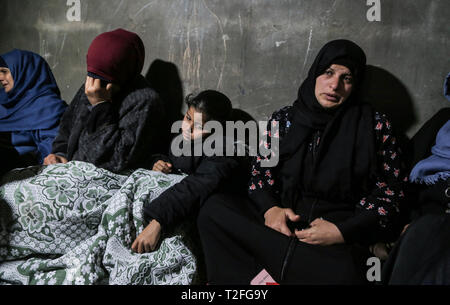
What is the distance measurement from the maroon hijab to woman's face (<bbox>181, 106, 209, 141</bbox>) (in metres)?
0.48

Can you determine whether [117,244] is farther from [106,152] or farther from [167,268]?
[106,152]

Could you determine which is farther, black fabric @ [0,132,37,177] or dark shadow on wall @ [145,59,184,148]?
dark shadow on wall @ [145,59,184,148]

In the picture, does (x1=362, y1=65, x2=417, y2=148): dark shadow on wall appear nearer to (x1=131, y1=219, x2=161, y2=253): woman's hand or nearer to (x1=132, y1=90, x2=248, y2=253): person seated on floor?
(x1=132, y1=90, x2=248, y2=253): person seated on floor

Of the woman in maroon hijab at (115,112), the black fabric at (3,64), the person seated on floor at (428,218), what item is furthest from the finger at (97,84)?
the person seated on floor at (428,218)

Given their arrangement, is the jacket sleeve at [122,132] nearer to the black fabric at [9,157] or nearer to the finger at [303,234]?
the black fabric at [9,157]

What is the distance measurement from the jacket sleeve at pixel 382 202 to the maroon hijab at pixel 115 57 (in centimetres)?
133

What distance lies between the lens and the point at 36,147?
2189mm

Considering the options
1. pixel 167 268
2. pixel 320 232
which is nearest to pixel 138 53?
pixel 167 268

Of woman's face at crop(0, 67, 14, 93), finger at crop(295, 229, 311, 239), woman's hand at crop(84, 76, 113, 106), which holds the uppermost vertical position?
woman's face at crop(0, 67, 14, 93)

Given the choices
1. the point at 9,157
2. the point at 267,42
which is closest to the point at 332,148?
the point at 267,42

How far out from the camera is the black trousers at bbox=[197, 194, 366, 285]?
1267 millimetres

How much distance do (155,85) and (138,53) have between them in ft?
1.22

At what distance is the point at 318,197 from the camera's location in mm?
1565

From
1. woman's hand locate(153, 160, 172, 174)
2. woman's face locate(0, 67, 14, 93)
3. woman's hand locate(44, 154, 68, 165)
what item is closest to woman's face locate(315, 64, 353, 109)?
woman's hand locate(153, 160, 172, 174)
